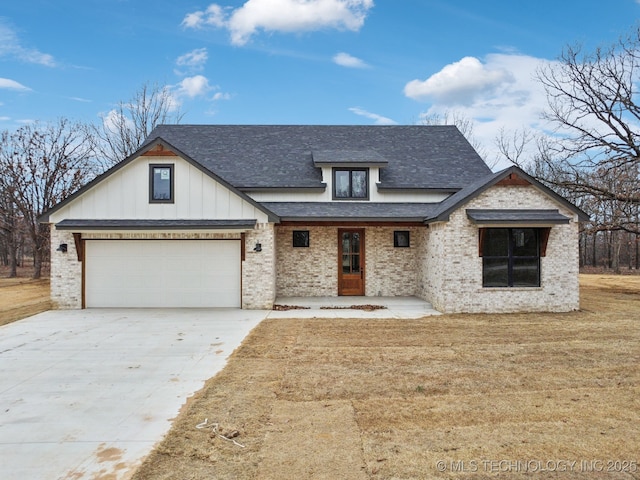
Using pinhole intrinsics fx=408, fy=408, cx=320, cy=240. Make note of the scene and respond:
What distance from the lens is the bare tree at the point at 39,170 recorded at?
1006 inches

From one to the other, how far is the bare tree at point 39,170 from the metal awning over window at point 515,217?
25.5m

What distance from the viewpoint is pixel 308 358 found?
7.73 m

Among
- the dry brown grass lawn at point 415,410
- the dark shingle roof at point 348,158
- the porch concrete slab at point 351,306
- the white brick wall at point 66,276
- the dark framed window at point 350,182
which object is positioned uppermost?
the dark shingle roof at point 348,158

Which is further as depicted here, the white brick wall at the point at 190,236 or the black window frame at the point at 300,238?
the black window frame at the point at 300,238

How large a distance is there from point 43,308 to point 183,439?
12006 millimetres

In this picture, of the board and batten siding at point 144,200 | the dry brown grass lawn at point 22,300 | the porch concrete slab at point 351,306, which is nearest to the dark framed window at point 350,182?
the porch concrete slab at point 351,306

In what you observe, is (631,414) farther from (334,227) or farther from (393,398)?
(334,227)

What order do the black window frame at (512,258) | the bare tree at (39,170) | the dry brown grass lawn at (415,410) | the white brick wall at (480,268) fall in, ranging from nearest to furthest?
the dry brown grass lawn at (415,410) < the white brick wall at (480,268) < the black window frame at (512,258) < the bare tree at (39,170)

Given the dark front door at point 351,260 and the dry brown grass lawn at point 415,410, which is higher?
the dark front door at point 351,260

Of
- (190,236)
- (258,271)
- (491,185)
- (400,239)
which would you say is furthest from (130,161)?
(491,185)

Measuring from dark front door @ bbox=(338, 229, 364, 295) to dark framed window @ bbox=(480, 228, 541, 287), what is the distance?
15.2ft

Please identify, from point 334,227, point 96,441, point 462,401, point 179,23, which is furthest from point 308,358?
point 179,23

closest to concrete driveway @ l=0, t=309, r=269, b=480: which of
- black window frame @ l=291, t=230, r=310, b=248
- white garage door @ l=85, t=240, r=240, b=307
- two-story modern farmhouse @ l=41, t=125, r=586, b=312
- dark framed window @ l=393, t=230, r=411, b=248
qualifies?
white garage door @ l=85, t=240, r=240, b=307

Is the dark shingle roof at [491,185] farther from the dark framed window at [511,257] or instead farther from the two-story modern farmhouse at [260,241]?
the dark framed window at [511,257]
